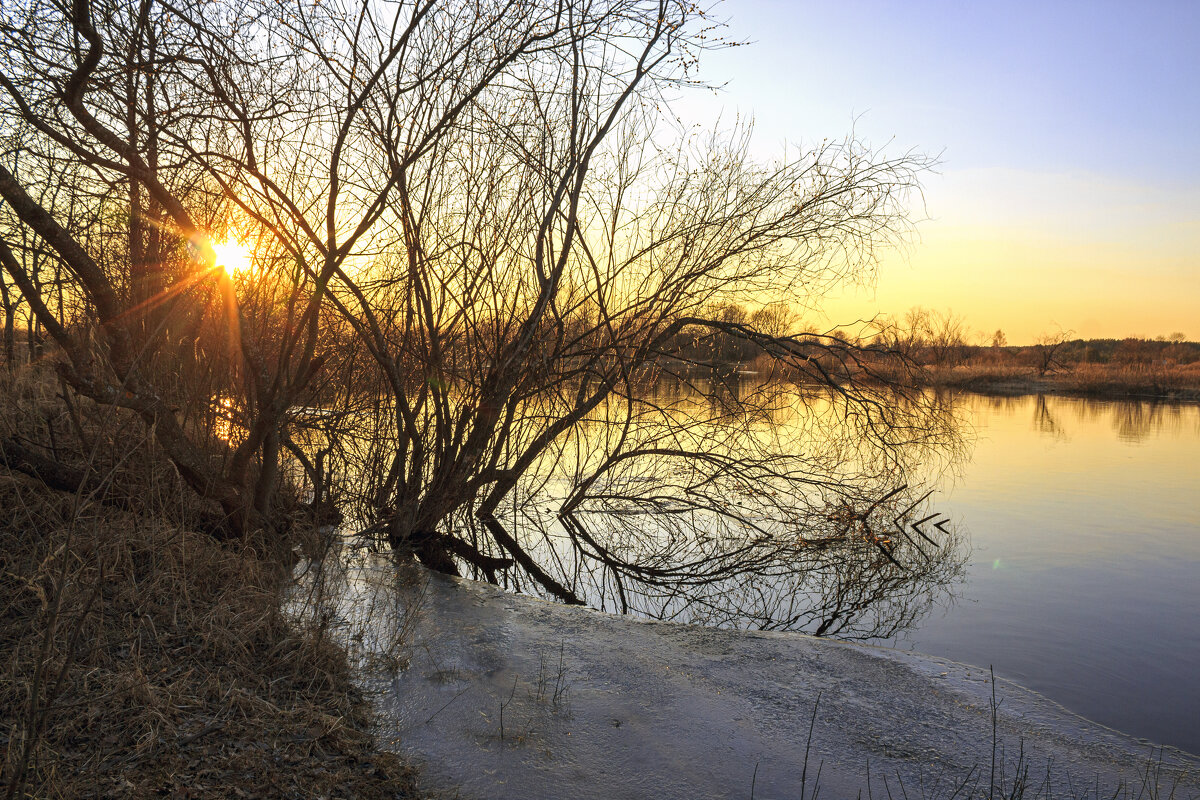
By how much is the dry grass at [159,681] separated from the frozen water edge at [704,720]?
386 millimetres

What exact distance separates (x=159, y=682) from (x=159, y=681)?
14 mm

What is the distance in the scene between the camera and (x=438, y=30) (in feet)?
18.5

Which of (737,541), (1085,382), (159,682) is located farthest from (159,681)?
(1085,382)

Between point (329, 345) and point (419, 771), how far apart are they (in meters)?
5.40

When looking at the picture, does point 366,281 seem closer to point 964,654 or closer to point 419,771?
point 419,771

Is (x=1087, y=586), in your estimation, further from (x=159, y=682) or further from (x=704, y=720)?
(x=159, y=682)

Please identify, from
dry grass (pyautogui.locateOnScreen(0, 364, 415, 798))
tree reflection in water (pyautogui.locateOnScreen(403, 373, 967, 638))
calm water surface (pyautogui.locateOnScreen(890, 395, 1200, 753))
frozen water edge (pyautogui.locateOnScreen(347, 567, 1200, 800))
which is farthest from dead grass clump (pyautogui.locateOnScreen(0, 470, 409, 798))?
calm water surface (pyautogui.locateOnScreen(890, 395, 1200, 753))

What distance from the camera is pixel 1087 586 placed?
6500mm

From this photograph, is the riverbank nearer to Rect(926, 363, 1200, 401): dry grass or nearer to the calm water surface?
Rect(926, 363, 1200, 401): dry grass

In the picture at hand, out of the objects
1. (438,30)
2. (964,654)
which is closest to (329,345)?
(438,30)

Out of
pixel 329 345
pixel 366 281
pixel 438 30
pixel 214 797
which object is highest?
pixel 438 30

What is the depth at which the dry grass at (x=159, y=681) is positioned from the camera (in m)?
2.51

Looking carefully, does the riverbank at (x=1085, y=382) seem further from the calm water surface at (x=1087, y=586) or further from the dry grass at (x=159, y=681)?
the dry grass at (x=159, y=681)

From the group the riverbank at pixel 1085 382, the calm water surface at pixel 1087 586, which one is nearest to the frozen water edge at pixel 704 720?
the calm water surface at pixel 1087 586
